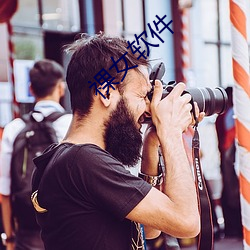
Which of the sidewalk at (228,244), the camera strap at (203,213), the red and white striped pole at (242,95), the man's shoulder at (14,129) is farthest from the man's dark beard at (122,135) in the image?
the sidewalk at (228,244)

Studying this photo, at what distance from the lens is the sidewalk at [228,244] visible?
5.69 meters

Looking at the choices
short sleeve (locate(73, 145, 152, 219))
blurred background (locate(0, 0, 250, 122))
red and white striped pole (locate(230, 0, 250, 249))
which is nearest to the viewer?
short sleeve (locate(73, 145, 152, 219))

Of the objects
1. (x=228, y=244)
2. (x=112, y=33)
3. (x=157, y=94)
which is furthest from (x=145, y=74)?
(x=112, y=33)

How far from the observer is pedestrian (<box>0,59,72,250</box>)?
9.36 ft

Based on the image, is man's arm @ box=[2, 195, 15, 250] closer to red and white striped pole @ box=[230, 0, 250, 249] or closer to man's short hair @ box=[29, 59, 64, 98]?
man's short hair @ box=[29, 59, 64, 98]

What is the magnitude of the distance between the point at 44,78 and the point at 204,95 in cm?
148

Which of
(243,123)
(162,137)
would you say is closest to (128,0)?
(243,123)

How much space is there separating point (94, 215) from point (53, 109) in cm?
157

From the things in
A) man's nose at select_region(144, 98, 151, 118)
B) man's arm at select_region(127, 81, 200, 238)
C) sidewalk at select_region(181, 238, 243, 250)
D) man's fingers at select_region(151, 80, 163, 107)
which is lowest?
sidewalk at select_region(181, 238, 243, 250)

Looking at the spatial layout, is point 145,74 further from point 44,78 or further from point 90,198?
point 44,78

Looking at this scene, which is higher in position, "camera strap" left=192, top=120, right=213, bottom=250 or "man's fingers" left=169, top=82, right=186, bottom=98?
"man's fingers" left=169, top=82, right=186, bottom=98

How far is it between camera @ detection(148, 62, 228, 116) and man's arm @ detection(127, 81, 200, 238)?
9cm

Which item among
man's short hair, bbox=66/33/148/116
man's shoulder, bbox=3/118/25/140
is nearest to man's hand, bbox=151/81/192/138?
man's short hair, bbox=66/33/148/116

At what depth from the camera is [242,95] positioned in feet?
7.09
